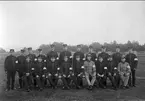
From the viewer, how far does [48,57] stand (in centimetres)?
850

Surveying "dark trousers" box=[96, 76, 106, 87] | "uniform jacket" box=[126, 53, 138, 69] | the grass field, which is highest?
"uniform jacket" box=[126, 53, 138, 69]

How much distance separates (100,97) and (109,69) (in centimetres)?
196

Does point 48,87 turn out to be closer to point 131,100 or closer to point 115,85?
point 115,85

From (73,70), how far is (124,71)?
2.54m

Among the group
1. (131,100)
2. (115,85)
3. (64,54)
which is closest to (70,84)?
A: (64,54)

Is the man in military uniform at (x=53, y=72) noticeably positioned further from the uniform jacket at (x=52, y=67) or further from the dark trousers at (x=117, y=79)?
the dark trousers at (x=117, y=79)

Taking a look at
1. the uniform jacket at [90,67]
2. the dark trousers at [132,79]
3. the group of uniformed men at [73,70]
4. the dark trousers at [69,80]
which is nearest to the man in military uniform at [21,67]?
the group of uniformed men at [73,70]

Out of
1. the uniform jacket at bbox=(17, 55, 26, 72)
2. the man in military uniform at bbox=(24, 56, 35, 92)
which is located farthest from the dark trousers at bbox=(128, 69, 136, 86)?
the uniform jacket at bbox=(17, 55, 26, 72)

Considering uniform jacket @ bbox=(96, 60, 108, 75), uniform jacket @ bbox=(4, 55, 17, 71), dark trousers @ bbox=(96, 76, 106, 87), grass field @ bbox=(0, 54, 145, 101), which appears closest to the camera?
grass field @ bbox=(0, 54, 145, 101)

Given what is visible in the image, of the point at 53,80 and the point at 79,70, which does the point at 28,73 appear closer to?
the point at 53,80

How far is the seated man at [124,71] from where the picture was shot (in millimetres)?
7613

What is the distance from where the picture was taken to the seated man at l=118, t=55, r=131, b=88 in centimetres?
761

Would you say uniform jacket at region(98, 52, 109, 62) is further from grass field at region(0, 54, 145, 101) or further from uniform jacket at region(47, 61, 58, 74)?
uniform jacket at region(47, 61, 58, 74)

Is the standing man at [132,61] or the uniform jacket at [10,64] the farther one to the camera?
the standing man at [132,61]
